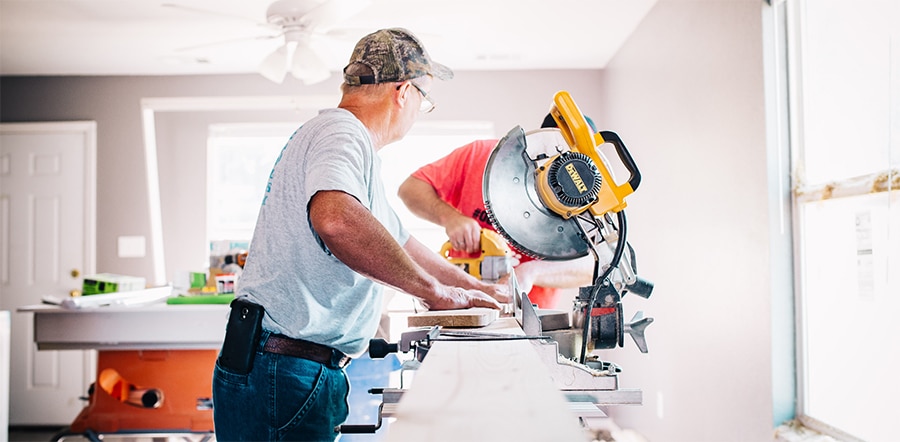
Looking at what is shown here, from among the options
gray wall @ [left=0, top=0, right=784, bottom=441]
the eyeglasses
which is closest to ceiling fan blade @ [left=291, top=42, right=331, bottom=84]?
gray wall @ [left=0, top=0, right=784, bottom=441]

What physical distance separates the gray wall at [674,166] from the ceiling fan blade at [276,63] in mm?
1367

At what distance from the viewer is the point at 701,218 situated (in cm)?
309

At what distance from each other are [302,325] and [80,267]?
14.3 feet

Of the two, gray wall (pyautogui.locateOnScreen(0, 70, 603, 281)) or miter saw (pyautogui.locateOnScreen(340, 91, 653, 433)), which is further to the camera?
gray wall (pyautogui.locateOnScreen(0, 70, 603, 281))

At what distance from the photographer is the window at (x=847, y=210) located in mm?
1884

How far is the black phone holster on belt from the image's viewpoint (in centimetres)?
138

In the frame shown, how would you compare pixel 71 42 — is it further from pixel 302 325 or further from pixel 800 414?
pixel 800 414

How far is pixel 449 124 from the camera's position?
5.17 m

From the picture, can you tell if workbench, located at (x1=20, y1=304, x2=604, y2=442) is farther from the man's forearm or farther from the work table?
the work table

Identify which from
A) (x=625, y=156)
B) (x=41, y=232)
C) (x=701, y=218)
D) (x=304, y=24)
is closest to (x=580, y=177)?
(x=625, y=156)

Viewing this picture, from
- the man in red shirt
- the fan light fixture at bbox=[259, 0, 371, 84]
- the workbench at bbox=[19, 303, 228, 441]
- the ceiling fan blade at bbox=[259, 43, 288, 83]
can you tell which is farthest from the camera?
the ceiling fan blade at bbox=[259, 43, 288, 83]

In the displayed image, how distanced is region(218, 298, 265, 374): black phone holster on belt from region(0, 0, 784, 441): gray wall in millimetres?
1760

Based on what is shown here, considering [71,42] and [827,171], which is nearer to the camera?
[827,171]

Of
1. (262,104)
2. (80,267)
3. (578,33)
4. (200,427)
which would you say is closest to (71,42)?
(262,104)
